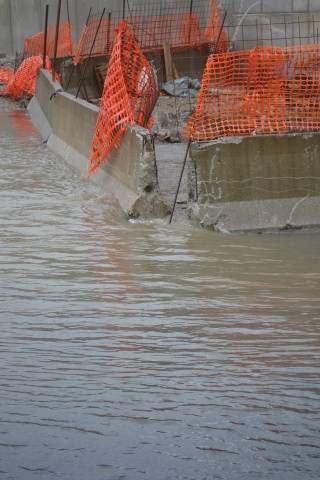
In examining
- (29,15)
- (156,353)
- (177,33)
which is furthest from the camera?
(29,15)

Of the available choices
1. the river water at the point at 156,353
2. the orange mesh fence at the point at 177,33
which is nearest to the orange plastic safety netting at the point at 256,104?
the river water at the point at 156,353

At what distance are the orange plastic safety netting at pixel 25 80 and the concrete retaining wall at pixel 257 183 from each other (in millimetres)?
14756

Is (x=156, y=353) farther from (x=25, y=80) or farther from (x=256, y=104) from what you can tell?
(x=25, y=80)

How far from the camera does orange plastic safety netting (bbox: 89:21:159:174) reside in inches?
481

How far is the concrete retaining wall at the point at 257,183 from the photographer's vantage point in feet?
34.4

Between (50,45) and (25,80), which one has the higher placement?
(50,45)

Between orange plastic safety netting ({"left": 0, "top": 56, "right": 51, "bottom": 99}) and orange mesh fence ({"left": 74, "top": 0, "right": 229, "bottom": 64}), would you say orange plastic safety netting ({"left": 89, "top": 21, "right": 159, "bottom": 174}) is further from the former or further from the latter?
orange plastic safety netting ({"left": 0, "top": 56, "right": 51, "bottom": 99})

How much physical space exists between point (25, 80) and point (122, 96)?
47.7ft

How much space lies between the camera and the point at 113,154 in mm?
12422

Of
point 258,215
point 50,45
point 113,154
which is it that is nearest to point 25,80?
point 50,45

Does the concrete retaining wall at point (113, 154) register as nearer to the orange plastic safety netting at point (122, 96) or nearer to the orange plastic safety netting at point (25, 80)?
the orange plastic safety netting at point (122, 96)

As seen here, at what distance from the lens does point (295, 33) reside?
910 inches

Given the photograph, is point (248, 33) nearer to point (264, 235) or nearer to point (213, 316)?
point (264, 235)

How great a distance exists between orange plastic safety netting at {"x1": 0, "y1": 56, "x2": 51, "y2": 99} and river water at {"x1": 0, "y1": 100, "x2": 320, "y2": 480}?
49.8ft
